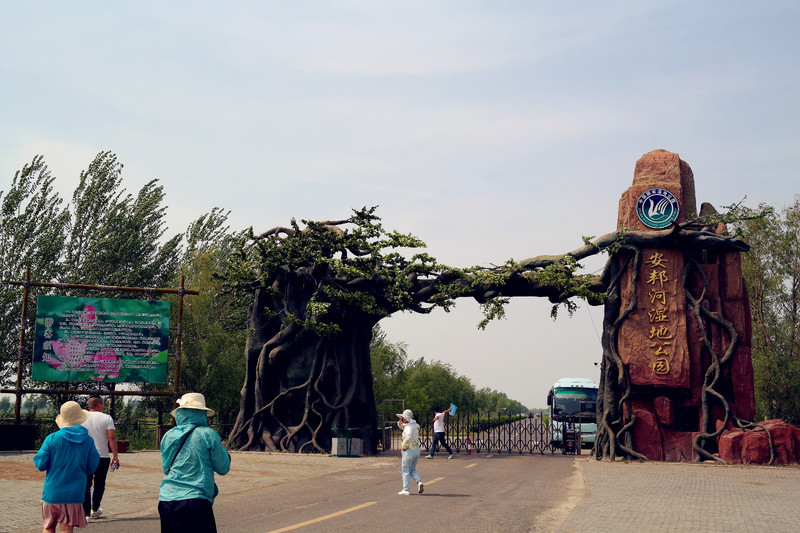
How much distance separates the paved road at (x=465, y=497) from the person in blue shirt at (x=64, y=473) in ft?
8.12

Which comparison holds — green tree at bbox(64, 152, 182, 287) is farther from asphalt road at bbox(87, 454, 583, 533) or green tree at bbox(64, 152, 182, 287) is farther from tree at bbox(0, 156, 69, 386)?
asphalt road at bbox(87, 454, 583, 533)

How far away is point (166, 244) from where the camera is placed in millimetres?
44188

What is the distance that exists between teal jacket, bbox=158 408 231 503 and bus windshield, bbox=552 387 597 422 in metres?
30.2

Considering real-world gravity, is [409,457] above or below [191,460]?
below

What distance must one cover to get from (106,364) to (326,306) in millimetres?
7088

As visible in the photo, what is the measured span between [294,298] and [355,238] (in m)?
3.35

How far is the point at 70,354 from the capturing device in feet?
76.3

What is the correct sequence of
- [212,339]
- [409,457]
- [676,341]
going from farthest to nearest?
[212,339]
[676,341]
[409,457]

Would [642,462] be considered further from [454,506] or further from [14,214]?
[14,214]

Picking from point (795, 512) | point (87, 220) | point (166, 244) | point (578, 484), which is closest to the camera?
point (795, 512)

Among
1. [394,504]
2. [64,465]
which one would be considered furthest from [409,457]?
[64,465]

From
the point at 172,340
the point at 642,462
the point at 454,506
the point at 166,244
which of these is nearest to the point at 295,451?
the point at 642,462

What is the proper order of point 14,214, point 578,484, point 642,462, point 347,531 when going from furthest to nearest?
1. point 14,214
2. point 642,462
3. point 578,484
4. point 347,531

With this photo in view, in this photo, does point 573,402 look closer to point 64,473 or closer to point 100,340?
point 100,340
